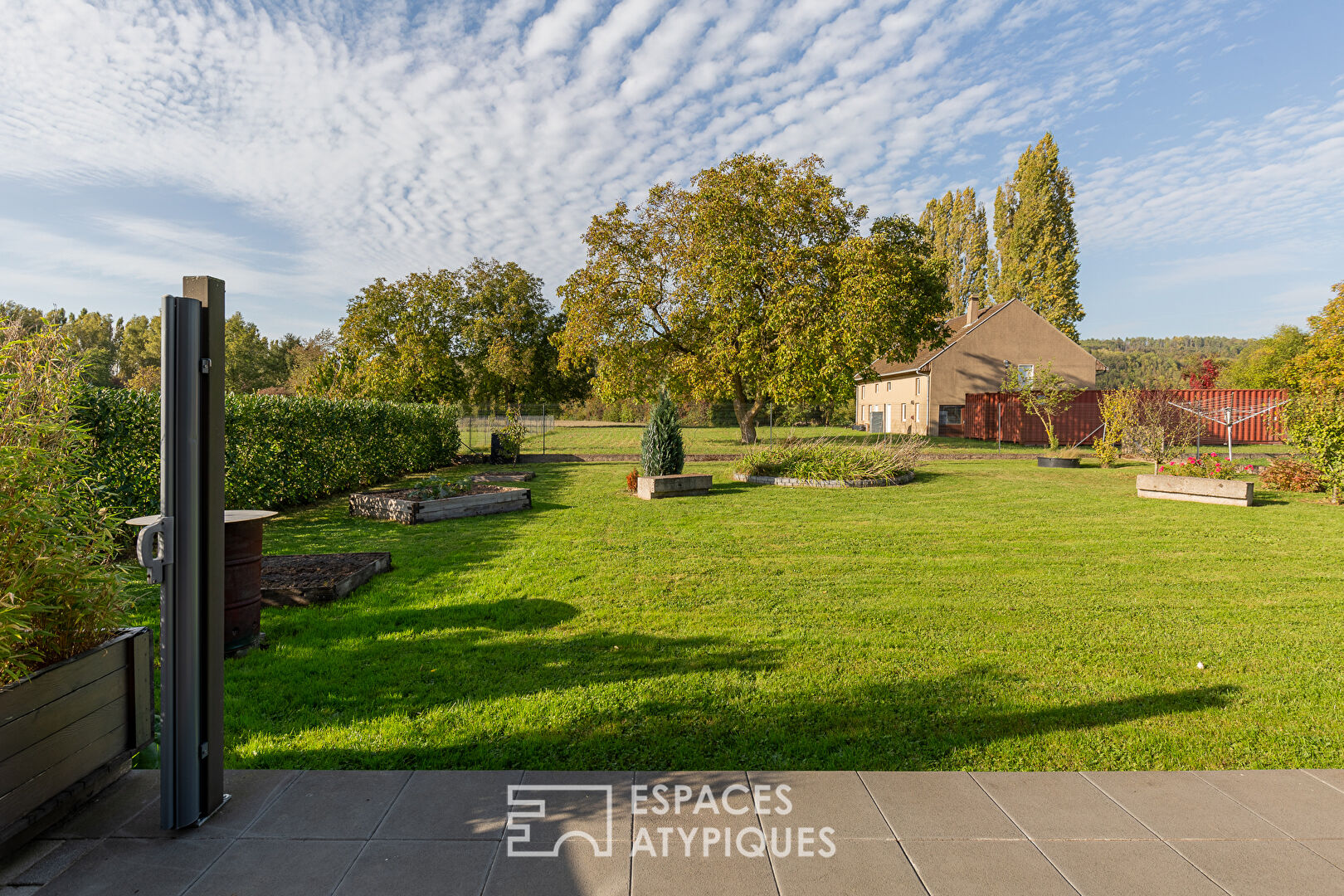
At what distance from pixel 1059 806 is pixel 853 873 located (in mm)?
1024

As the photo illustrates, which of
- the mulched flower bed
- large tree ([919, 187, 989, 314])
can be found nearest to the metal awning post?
the mulched flower bed

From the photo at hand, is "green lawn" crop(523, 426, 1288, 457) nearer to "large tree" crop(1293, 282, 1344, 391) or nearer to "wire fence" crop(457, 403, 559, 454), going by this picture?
"wire fence" crop(457, 403, 559, 454)

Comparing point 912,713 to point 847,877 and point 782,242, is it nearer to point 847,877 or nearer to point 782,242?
point 847,877

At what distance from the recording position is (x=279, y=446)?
10.6 metres

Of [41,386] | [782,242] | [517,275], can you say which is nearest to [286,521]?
[41,386]

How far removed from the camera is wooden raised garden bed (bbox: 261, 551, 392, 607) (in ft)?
18.2

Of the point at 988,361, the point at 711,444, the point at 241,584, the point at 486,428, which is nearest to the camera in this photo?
the point at 241,584

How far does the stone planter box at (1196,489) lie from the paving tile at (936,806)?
37.9 ft

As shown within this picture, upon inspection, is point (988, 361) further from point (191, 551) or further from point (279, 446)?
point (191, 551)

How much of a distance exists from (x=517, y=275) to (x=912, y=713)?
4395 centimetres

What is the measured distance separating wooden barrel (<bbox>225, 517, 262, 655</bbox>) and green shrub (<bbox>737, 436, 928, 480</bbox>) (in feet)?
36.2

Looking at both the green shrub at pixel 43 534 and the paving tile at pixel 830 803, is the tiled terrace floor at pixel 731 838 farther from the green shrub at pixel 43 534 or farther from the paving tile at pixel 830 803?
the green shrub at pixel 43 534

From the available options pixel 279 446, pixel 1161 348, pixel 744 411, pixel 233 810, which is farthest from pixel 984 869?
pixel 1161 348

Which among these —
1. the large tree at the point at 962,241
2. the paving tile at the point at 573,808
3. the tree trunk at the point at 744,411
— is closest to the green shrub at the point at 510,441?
the tree trunk at the point at 744,411
